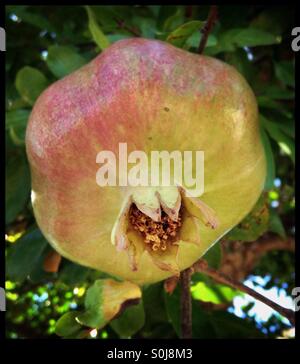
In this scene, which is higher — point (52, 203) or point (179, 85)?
point (179, 85)

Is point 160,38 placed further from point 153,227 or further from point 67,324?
point 67,324

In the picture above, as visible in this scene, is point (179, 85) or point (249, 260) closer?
point (179, 85)

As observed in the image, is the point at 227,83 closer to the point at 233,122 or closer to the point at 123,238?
the point at 233,122

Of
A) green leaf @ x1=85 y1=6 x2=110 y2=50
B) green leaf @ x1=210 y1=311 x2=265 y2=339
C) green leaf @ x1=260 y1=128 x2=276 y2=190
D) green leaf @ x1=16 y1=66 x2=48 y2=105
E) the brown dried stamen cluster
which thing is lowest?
green leaf @ x1=210 y1=311 x2=265 y2=339

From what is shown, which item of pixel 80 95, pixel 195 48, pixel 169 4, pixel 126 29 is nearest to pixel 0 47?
pixel 126 29

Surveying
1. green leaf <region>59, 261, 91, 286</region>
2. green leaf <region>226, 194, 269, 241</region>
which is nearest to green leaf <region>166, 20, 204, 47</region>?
green leaf <region>226, 194, 269, 241</region>

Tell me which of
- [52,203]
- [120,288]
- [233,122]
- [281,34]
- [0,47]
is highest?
[281,34]

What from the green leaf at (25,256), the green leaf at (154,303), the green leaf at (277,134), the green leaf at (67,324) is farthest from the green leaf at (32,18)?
the green leaf at (67,324)

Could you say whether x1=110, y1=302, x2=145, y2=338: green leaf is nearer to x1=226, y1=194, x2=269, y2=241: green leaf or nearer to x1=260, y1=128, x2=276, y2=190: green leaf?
x1=226, y1=194, x2=269, y2=241: green leaf
